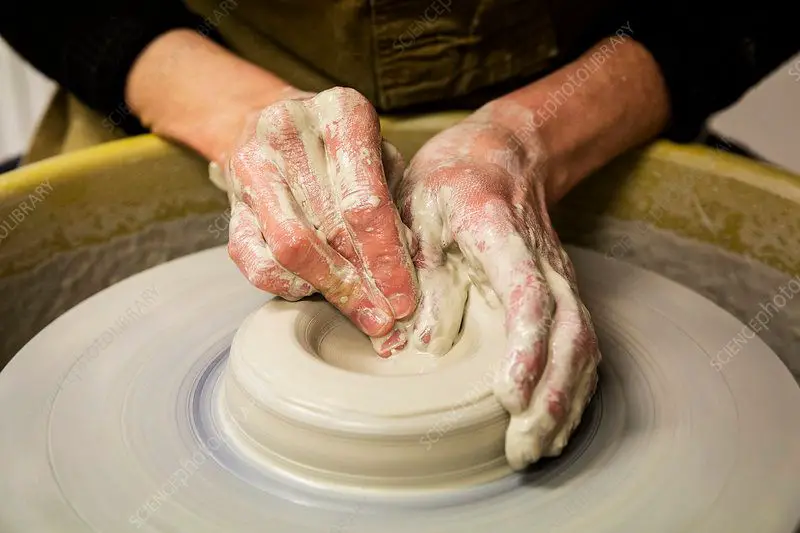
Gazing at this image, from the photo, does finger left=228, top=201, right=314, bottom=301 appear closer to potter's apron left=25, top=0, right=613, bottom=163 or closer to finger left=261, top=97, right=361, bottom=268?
finger left=261, top=97, right=361, bottom=268

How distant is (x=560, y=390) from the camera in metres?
0.81

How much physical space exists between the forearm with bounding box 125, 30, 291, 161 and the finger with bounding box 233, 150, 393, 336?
13.4 inches

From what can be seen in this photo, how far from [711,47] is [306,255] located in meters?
0.88

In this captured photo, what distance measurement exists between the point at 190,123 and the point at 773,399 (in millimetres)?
991

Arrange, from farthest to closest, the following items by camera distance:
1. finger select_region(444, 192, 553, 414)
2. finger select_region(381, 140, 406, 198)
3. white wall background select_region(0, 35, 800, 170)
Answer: white wall background select_region(0, 35, 800, 170)
finger select_region(381, 140, 406, 198)
finger select_region(444, 192, 553, 414)

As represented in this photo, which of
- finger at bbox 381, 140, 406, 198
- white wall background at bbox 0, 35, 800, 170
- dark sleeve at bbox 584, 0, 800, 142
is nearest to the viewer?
finger at bbox 381, 140, 406, 198

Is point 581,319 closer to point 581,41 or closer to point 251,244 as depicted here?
point 251,244

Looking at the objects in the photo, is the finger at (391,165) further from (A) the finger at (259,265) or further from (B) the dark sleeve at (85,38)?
(B) the dark sleeve at (85,38)

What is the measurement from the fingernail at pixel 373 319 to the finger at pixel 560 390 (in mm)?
204

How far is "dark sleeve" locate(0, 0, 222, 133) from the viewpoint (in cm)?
146

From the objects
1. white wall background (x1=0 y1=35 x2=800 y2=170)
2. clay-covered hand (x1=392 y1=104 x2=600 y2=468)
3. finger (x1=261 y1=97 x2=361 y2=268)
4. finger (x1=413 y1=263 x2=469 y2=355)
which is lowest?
white wall background (x1=0 y1=35 x2=800 y2=170)

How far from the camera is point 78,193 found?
4.43 ft

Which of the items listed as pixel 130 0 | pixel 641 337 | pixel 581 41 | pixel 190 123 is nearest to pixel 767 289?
pixel 641 337

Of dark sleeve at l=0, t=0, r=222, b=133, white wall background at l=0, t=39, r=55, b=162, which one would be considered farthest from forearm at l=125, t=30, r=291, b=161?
white wall background at l=0, t=39, r=55, b=162
